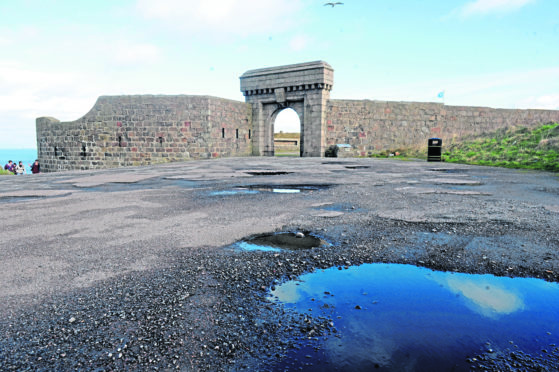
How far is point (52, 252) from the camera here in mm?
3219

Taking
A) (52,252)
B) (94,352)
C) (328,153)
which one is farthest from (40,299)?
(328,153)

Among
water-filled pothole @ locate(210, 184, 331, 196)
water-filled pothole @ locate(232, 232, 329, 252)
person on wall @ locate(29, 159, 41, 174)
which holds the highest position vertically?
water-filled pothole @ locate(210, 184, 331, 196)

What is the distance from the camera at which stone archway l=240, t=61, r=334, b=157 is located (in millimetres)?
22938

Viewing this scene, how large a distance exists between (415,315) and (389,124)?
904 inches

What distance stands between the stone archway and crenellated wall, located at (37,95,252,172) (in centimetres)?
524

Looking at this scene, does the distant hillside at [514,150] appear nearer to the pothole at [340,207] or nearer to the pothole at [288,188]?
the pothole at [288,188]

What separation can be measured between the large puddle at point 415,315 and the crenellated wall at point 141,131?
1784 cm

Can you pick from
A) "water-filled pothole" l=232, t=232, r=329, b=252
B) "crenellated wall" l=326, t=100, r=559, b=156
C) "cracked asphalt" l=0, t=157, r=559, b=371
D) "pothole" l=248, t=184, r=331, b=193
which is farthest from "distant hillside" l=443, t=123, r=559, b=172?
"water-filled pothole" l=232, t=232, r=329, b=252

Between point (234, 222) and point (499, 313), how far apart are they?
2913 millimetres

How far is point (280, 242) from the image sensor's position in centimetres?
348

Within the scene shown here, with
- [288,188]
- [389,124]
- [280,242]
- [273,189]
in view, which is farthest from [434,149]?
[280,242]

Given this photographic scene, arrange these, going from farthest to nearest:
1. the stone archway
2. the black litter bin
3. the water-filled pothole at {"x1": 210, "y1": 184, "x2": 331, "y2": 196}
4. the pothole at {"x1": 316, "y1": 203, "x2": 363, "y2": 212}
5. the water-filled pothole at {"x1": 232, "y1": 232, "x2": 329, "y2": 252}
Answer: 1. the stone archway
2. the black litter bin
3. the water-filled pothole at {"x1": 210, "y1": 184, "x2": 331, "y2": 196}
4. the pothole at {"x1": 316, "y1": 203, "x2": 363, "y2": 212}
5. the water-filled pothole at {"x1": 232, "y1": 232, "x2": 329, "y2": 252}

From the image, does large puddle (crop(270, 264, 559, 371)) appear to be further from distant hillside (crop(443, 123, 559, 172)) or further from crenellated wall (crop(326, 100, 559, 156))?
crenellated wall (crop(326, 100, 559, 156))

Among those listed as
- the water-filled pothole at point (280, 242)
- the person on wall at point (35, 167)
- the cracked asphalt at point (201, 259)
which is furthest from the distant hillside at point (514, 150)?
the person on wall at point (35, 167)
